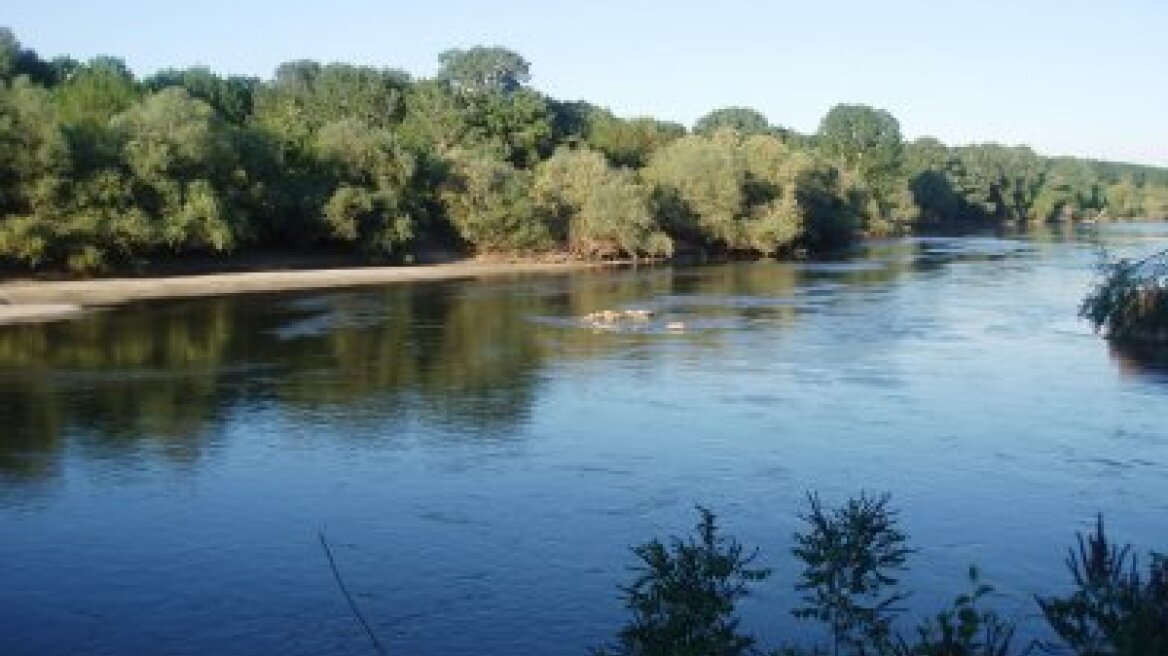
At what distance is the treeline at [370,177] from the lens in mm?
57281

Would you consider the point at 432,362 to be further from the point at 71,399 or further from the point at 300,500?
the point at 300,500

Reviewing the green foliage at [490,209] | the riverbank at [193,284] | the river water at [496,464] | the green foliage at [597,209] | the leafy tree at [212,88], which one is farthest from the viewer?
the leafy tree at [212,88]

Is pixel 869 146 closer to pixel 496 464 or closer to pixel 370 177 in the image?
pixel 370 177

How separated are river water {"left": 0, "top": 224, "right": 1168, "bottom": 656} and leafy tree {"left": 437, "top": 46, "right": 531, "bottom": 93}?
129 metres

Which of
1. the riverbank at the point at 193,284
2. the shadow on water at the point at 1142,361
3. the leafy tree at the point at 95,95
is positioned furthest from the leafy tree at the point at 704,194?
the shadow on water at the point at 1142,361

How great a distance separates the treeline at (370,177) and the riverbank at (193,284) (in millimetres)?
1750

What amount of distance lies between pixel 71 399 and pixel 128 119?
124 ft

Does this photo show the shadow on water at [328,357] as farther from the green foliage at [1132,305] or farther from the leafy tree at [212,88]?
the leafy tree at [212,88]

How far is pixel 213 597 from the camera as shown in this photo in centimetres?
1493

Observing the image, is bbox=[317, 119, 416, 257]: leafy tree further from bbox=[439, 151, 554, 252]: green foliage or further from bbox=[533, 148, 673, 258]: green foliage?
bbox=[533, 148, 673, 258]: green foliage

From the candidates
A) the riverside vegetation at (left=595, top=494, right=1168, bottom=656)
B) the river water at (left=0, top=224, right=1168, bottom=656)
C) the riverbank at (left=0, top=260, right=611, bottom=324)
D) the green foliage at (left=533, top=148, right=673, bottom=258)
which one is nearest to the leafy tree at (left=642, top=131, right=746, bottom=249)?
the green foliage at (left=533, top=148, right=673, bottom=258)

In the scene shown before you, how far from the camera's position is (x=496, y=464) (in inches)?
870

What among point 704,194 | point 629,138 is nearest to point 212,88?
point 629,138

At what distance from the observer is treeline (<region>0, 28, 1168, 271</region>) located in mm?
57281
